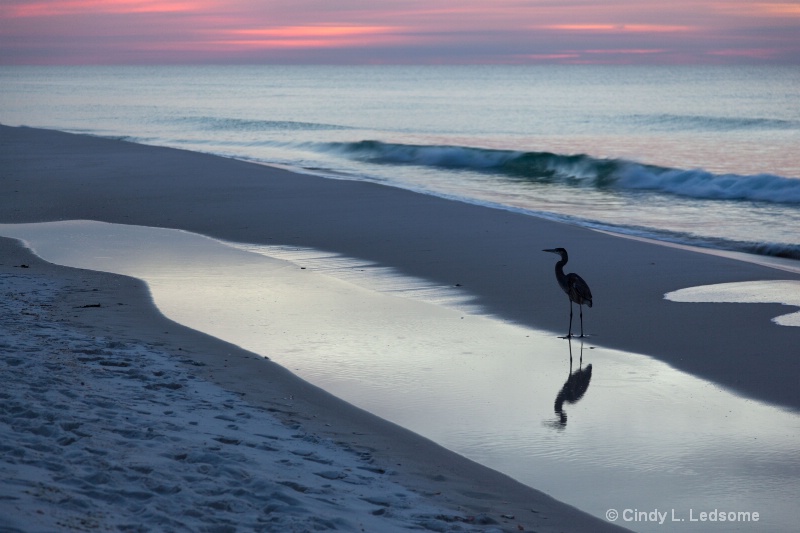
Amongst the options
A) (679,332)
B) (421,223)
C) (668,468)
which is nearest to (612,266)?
(679,332)

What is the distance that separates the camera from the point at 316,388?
21.0ft

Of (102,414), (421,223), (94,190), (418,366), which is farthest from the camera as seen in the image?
(94,190)

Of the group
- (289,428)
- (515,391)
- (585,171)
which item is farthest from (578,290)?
(585,171)

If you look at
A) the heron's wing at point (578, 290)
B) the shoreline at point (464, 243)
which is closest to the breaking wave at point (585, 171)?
the shoreline at point (464, 243)

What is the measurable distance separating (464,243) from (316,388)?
6.05 meters

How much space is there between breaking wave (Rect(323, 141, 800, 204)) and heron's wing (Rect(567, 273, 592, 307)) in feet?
43.4

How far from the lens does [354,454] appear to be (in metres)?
5.12

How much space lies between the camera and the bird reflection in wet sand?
5.95 m

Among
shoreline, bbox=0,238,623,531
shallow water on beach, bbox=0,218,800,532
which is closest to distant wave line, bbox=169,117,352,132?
shallow water on beach, bbox=0,218,800,532

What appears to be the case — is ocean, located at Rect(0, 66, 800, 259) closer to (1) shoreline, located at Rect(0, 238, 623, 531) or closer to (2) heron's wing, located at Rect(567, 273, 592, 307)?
(2) heron's wing, located at Rect(567, 273, 592, 307)

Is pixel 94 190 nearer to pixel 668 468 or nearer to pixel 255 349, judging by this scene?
pixel 255 349

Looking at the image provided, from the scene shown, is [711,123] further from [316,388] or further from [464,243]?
[316,388]

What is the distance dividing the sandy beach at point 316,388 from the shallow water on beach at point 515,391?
29 centimetres

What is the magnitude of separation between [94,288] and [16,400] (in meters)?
4.31
